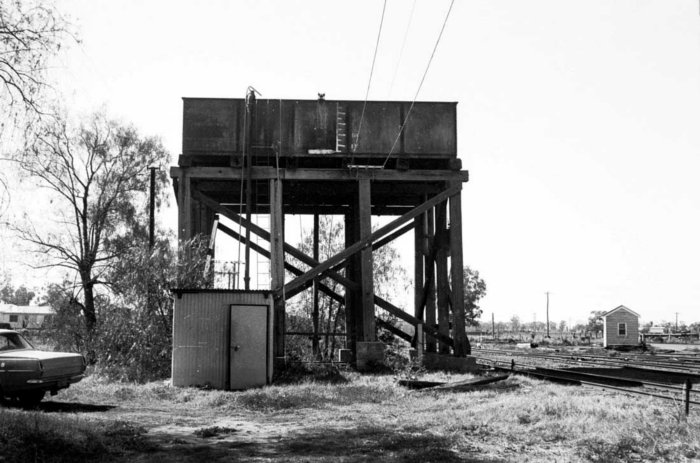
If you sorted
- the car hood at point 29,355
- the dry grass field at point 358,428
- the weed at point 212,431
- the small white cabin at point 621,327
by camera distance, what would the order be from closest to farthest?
the dry grass field at point 358,428 → the weed at point 212,431 → the car hood at point 29,355 → the small white cabin at point 621,327

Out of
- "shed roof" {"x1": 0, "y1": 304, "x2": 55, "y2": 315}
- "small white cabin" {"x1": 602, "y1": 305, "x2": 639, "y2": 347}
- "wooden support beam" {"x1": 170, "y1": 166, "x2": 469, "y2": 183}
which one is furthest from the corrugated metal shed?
"shed roof" {"x1": 0, "y1": 304, "x2": 55, "y2": 315}

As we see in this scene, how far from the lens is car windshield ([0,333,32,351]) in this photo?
1500 cm

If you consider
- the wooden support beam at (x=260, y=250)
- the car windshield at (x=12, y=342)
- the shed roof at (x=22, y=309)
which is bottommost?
the car windshield at (x=12, y=342)

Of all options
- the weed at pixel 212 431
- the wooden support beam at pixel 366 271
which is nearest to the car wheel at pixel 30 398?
the weed at pixel 212 431

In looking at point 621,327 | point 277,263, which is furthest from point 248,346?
point 621,327

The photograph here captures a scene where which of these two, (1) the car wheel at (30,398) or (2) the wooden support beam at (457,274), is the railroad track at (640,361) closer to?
(2) the wooden support beam at (457,274)

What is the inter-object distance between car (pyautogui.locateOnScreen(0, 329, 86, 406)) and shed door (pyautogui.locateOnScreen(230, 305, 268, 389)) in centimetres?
434

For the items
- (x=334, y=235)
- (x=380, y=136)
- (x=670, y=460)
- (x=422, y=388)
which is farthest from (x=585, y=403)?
(x=334, y=235)

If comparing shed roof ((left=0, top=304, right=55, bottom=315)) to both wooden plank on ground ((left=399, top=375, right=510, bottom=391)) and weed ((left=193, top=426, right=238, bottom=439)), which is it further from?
weed ((left=193, top=426, right=238, bottom=439))

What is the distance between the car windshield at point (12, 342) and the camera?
49.2 ft

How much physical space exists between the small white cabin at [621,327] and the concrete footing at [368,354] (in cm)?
3941

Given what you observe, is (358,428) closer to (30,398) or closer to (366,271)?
(30,398)

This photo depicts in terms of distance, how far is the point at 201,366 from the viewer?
1862 centimetres

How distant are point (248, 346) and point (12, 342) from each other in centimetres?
568
